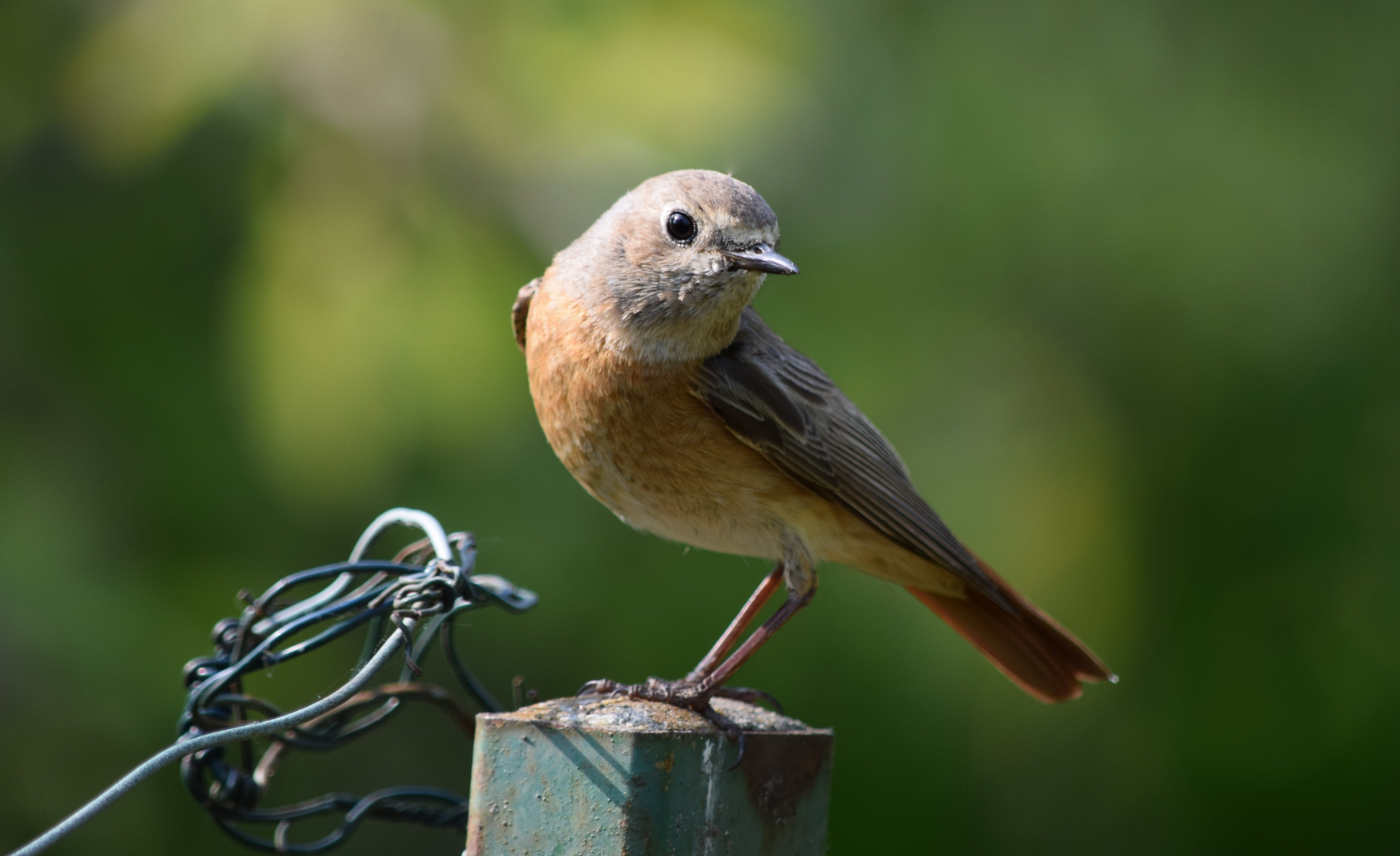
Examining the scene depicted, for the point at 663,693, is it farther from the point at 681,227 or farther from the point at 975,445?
the point at 975,445

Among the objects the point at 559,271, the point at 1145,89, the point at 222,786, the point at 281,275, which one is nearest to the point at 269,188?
the point at 281,275

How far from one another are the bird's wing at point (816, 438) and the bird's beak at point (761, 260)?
11.1 inches

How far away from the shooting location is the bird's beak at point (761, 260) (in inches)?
110

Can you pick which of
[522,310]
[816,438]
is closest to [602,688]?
[816,438]

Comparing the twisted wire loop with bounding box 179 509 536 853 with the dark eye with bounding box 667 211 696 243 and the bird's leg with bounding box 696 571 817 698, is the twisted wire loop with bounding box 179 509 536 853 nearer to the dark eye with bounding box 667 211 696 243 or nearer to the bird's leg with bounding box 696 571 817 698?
A: the bird's leg with bounding box 696 571 817 698

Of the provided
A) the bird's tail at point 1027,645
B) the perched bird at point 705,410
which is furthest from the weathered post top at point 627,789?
the bird's tail at point 1027,645

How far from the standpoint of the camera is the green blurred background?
444 centimetres

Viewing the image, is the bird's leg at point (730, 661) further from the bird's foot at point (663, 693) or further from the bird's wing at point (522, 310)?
the bird's wing at point (522, 310)

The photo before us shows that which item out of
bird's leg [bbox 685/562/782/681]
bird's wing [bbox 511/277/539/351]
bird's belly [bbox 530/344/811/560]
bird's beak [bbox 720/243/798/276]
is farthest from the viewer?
bird's wing [bbox 511/277/539/351]

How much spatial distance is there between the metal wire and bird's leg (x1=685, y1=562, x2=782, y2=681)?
1.33ft

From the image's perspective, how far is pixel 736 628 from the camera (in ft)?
9.48

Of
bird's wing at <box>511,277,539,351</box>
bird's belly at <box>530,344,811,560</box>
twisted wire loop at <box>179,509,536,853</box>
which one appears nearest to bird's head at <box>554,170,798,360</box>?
bird's belly at <box>530,344,811,560</box>

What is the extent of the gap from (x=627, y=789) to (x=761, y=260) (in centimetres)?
131

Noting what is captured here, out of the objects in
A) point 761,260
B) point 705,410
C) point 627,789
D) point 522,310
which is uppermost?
point 761,260
